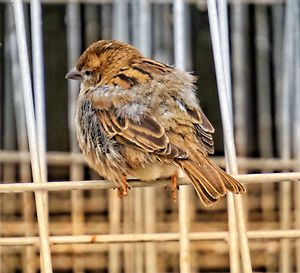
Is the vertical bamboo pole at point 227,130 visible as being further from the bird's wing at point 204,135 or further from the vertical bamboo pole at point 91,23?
the vertical bamboo pole at point 91,23

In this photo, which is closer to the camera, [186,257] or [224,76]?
[224,76]

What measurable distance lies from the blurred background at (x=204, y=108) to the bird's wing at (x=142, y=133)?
74.1 inches

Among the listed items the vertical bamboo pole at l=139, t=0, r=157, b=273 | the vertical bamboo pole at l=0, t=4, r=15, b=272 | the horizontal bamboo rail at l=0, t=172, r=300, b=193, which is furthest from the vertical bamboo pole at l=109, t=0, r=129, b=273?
the horizontal bamboo rail at l=0, t=172, r=300, b=193

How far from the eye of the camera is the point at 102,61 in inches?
141

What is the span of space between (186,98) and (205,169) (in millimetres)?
398

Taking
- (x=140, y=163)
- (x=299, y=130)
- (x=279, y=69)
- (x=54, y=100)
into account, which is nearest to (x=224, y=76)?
(x=140, y=163)

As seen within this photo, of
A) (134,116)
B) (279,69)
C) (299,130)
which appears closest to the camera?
(134,116)

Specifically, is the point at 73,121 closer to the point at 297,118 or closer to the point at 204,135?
the point at 297,118

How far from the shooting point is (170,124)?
124 inches

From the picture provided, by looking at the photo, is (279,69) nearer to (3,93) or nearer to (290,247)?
(290,247)

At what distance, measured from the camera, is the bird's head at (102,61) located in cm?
356

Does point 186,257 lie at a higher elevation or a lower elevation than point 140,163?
lower

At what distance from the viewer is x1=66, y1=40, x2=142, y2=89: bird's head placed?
3557mm

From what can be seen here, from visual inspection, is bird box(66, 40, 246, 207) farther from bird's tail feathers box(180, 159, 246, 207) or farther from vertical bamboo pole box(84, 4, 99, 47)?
vertical bamboo pole box(84, 4, 99, 47)
